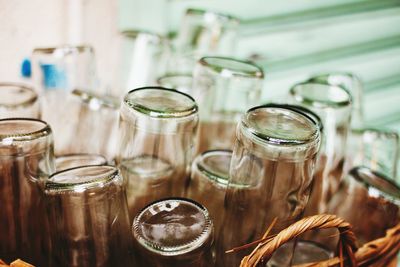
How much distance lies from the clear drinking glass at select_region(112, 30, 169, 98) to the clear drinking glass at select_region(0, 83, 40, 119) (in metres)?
0.18

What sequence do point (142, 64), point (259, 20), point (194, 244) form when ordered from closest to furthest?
point (194, 244), point (142, 64), point (259, 20)

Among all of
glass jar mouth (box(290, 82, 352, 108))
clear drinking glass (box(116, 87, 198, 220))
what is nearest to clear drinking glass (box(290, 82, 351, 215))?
glass jar mouth (box(290, 82, 352, 108))

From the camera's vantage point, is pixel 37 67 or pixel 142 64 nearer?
pixel 37 67

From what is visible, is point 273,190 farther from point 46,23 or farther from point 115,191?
point 46,23

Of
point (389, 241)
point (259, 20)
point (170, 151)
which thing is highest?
point (259, 20)

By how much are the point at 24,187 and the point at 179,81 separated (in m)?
0.35

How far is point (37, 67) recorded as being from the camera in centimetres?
67

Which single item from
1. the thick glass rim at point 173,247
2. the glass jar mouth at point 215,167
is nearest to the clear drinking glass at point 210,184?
the glass jar mouth at point 215,167

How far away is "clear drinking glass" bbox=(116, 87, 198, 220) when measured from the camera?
55 cm

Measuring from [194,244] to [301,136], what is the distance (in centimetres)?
18

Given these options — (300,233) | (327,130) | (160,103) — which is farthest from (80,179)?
(327,130)

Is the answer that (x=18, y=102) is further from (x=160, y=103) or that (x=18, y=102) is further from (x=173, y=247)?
(x=173, y=247)

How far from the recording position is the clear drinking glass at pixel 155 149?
0.55m

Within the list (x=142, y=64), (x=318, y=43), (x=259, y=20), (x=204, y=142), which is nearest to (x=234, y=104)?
(x=204, y=142)
